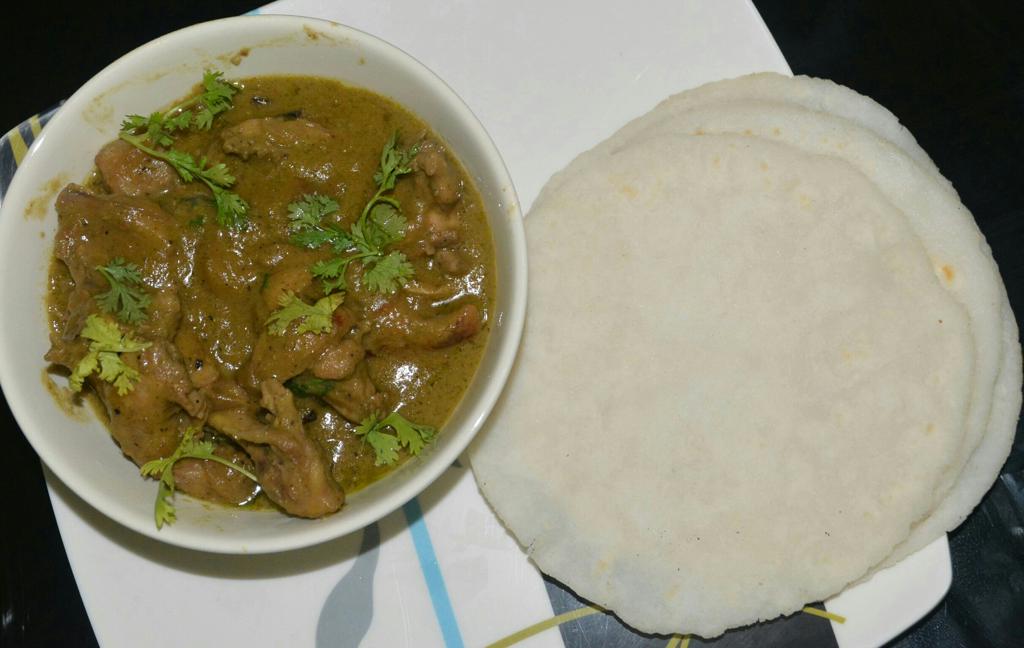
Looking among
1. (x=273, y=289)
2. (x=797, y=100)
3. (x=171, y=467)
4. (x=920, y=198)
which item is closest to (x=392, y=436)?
(x=273, y=289)

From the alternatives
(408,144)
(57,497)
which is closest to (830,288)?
(408,144)

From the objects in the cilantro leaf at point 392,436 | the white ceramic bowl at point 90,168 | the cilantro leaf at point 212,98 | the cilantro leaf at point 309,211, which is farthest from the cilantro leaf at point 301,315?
the cilantro leaf at point 212,98

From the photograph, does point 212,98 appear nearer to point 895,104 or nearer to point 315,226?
point 315,226

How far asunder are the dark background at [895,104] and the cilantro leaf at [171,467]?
1703 millimetres

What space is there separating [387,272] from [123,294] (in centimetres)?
90

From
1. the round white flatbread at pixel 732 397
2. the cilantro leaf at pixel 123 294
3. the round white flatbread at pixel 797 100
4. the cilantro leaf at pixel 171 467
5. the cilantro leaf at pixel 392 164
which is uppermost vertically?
the cilantro leaf at pixel 392 164

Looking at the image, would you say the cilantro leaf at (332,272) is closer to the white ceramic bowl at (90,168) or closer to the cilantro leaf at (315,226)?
the cilantro leaf at (315,226)

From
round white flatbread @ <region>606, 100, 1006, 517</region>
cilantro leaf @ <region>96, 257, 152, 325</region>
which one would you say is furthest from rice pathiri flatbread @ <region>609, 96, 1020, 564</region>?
cilantro leaf @ <region>96, 257, 152, 325</region>

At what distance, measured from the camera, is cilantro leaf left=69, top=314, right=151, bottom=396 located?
288 centimetres

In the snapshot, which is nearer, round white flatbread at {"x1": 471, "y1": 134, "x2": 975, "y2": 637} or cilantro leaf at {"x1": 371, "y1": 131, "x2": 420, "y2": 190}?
cilantro leaf at {"x1": 371, "y1": 131, "x2": 420, "y2": 190}

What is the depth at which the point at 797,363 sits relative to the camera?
11.5ft

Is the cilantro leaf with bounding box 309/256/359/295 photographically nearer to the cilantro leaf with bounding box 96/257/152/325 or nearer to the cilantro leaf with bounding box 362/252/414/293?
the cilantro leaf with bounding box 362/252/414/293

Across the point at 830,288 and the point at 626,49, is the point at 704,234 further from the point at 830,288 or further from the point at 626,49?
the point at 626,49

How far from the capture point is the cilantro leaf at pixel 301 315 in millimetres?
2959
